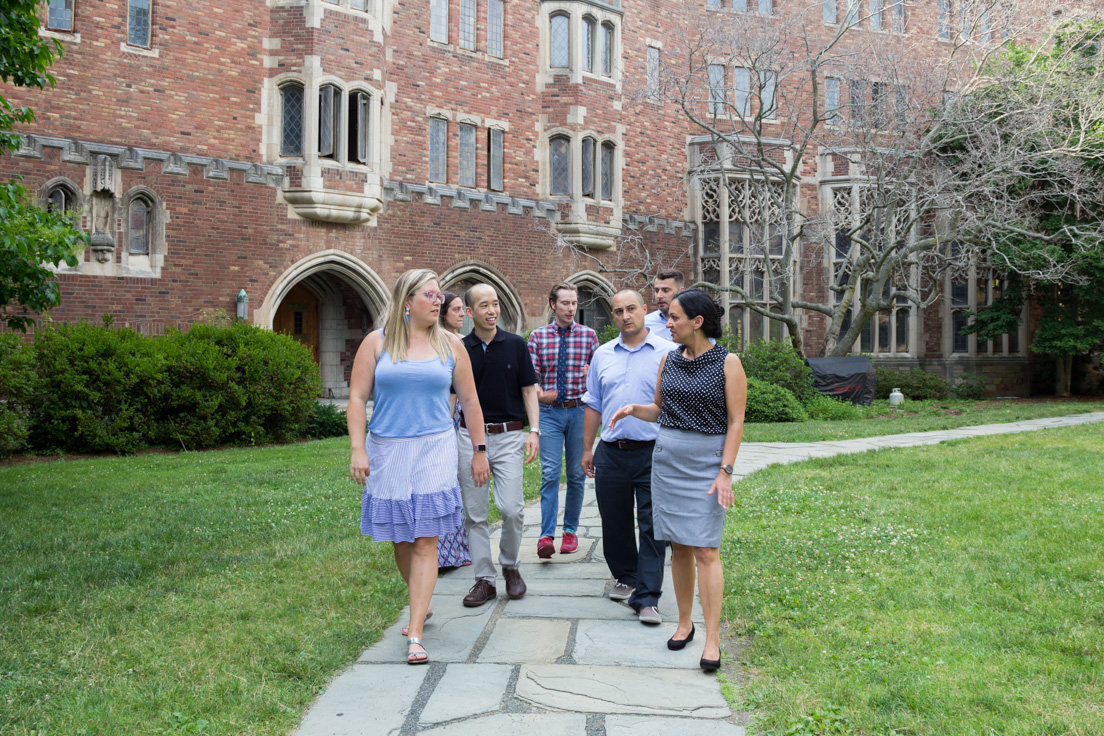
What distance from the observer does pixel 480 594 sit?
508 centimetres

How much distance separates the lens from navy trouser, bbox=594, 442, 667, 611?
16.7ft

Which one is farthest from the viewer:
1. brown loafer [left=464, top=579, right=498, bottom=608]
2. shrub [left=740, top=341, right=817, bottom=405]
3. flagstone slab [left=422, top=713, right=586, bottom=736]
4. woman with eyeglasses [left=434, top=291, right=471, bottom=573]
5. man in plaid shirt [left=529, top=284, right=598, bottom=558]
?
shrub [left=740, top=341, right=817, bottom=405]

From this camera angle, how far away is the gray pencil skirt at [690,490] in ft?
13.6

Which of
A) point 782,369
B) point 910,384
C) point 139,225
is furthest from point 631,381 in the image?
point 910,384

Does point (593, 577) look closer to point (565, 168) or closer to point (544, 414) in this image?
point (544, 414)

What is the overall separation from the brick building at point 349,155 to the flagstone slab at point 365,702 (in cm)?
1251

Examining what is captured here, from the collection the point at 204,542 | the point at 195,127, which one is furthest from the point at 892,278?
the point at 204,542

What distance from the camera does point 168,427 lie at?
12.7 metres

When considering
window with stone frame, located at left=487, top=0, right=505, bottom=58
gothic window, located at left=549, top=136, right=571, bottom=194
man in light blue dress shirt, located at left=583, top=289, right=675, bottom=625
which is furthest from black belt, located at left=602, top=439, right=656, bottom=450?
window with stone frame, located at left=487, top=0, right=505, bottom=58

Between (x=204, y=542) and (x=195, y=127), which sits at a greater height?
(x=195, y=127)

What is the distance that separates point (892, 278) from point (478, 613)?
21927 mm

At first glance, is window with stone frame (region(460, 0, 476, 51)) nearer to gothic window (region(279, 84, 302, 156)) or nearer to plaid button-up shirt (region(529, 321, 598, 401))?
gothic window (region(279, 84, 302, 156))

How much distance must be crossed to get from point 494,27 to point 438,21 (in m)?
1.52

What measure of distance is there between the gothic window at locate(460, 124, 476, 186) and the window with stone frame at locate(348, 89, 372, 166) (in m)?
2.56
